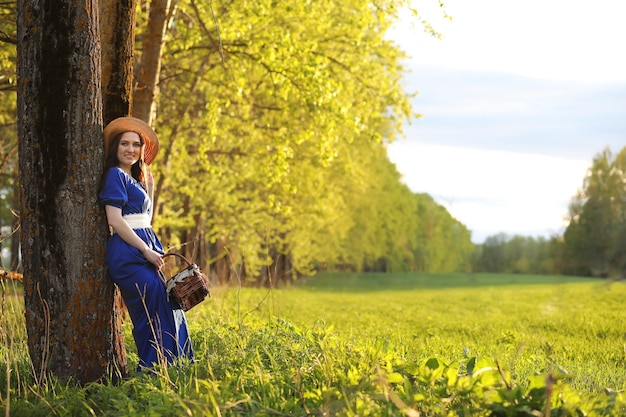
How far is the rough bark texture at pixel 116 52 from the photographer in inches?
254

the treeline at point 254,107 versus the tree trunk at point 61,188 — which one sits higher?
the treeline at point 254,107

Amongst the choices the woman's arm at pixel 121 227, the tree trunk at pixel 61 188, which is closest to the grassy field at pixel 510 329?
the woman's arm at pixel 121 227

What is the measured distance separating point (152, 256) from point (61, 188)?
0.92m

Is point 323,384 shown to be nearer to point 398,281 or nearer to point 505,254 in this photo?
point 398,281

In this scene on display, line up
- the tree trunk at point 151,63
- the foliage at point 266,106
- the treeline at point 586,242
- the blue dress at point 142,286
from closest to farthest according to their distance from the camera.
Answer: the treeline at point 586,242 < the blue dress at point 142,286 < the tree trunk at point 151,63 < the foliage at point 266,106

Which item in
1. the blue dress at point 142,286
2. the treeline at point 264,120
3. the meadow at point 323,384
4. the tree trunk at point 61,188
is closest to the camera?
the meadow at point 323,384

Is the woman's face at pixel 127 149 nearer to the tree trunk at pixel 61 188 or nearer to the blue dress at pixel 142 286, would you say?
the blue dress at pixel 142 286

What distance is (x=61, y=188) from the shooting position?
539 cm

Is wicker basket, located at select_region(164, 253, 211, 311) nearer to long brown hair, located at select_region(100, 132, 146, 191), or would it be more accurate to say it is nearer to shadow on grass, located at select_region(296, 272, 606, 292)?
long brown hair, located at select_region(100, 132, 146, 191)

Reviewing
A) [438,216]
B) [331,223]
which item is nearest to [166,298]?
[331,223]

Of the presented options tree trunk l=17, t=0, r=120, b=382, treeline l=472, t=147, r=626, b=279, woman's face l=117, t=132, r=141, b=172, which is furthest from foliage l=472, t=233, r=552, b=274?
tree trunk l=17, t=0, r=120, b=382

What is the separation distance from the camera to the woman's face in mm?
5926

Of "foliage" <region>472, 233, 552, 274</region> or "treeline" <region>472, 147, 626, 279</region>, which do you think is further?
"foliage" <region>472, 233, 552, 274</region>

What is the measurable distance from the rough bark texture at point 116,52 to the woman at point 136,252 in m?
0.70
